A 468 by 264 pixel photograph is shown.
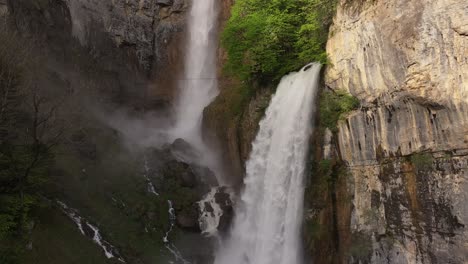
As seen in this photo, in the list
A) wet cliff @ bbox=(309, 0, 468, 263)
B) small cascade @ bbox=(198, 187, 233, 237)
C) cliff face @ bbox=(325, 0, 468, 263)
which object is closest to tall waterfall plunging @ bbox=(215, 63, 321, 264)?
small cascade @ bbox=(198, 187, 233, 237)

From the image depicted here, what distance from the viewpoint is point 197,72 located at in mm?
33594

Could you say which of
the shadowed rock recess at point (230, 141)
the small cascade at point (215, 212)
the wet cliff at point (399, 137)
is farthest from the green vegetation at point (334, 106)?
the small cascade at point (215, 212)

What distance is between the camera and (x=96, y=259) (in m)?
16.6

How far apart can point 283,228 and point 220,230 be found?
519 centimetres

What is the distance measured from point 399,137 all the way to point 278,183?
643cm

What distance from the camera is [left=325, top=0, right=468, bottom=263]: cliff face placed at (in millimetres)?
10477

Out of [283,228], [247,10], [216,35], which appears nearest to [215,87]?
[216,35]

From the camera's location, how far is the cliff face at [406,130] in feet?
34.4

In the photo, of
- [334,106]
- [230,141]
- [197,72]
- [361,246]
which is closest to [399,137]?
[334,106]

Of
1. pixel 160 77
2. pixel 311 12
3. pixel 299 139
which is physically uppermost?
pixel 160 77

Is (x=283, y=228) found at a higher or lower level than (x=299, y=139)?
lower

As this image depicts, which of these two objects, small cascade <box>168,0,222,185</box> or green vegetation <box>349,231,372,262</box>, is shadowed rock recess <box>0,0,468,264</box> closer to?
green vegetation <box>349,231,372,262</box>

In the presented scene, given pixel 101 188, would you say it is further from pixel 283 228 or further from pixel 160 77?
pixel 160 77

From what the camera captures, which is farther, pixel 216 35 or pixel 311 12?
pixel 216 35
